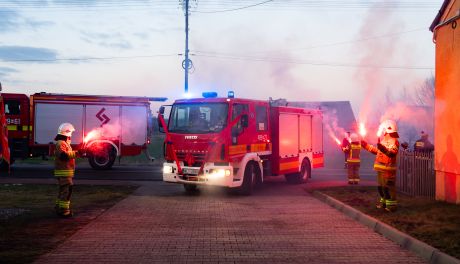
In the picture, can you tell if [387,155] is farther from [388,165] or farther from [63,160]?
[63,160]

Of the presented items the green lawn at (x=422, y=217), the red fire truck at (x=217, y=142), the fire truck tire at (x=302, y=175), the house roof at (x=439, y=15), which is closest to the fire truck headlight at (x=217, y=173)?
the red fire truck at (x=217, y=142)

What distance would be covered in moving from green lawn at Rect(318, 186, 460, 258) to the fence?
0.41 metres

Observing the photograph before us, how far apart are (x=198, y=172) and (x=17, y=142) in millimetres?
11685

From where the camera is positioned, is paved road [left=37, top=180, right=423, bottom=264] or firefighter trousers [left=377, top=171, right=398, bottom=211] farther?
firefighter trousers [left=377, top=171, right=398, bottom=211]

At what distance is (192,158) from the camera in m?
13.7

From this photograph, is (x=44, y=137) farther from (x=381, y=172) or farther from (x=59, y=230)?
(x=381, y=172)

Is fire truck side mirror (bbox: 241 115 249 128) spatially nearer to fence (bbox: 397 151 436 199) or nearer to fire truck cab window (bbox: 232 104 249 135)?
fire truck cab window (bbox: 232 104 249 135)

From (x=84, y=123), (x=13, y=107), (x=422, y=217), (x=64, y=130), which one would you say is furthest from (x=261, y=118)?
(x=13, y=107)

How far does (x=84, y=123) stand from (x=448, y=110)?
15.7 m

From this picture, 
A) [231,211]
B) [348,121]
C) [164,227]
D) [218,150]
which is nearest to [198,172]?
[218,150]

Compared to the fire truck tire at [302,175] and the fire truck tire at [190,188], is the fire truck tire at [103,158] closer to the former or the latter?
the fire truck tire at [190,188]

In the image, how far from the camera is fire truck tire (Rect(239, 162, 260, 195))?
46.5 ft

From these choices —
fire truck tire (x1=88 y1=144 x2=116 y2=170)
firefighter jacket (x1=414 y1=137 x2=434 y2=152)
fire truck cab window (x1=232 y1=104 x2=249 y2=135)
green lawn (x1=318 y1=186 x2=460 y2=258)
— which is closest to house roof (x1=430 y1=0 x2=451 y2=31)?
green lawn (x1=318 y1=186 x2=460 y2=258)

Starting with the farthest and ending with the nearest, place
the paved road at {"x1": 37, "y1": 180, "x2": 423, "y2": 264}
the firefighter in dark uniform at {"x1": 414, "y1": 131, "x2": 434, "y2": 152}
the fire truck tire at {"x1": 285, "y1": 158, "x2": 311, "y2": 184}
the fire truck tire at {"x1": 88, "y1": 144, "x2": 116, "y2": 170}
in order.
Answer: the fire truck tire at {"x1": 88, "y1": 144, "x2": 116, "y2": 170} < the firefighter in dark uniform at {"x1": 414, "y1": 131, "x2": 434, "y2": 152} < the fire truck tire at {"x1": 285, "y1": 158, "x2": 311, "y2": 184} < the paved road at {"x1": 37, "y1": 180, "x2": 423, "y2": 264}
